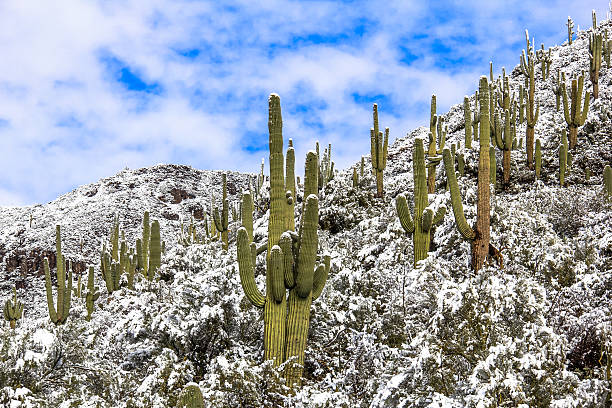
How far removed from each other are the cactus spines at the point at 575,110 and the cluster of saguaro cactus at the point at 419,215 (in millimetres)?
11337

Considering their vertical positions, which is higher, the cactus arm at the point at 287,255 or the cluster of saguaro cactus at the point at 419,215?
the cluster of saguaro cactus at the point at 419,215

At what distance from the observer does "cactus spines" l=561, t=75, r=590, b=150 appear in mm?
17844

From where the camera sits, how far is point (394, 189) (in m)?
18.8

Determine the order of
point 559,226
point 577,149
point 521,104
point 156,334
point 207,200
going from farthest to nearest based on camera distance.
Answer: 1. point 207,200
2. point 521,104
3. point 577,149
4. point 559,226
5. point 156,334

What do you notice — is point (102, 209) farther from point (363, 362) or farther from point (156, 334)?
point (363, 362)

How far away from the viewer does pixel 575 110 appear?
706 inches

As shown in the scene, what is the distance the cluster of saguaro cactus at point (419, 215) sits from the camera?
8.84 meters

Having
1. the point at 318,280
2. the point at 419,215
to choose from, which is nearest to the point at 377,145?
the point at 419,215

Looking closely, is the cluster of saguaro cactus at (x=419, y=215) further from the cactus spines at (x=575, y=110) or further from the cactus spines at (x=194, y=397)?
the cactus spines at (x=575, y=110)

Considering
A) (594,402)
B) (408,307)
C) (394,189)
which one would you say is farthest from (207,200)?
(594,402)

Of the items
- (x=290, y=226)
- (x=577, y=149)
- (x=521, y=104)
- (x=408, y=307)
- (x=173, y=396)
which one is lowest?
(x=173, y=396)

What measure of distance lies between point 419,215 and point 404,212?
35 cm

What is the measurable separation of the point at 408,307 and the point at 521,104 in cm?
1613

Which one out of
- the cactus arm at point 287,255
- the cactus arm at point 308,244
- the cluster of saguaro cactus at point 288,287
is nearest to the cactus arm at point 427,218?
the cluster of saguaro cactus at point 288,287
